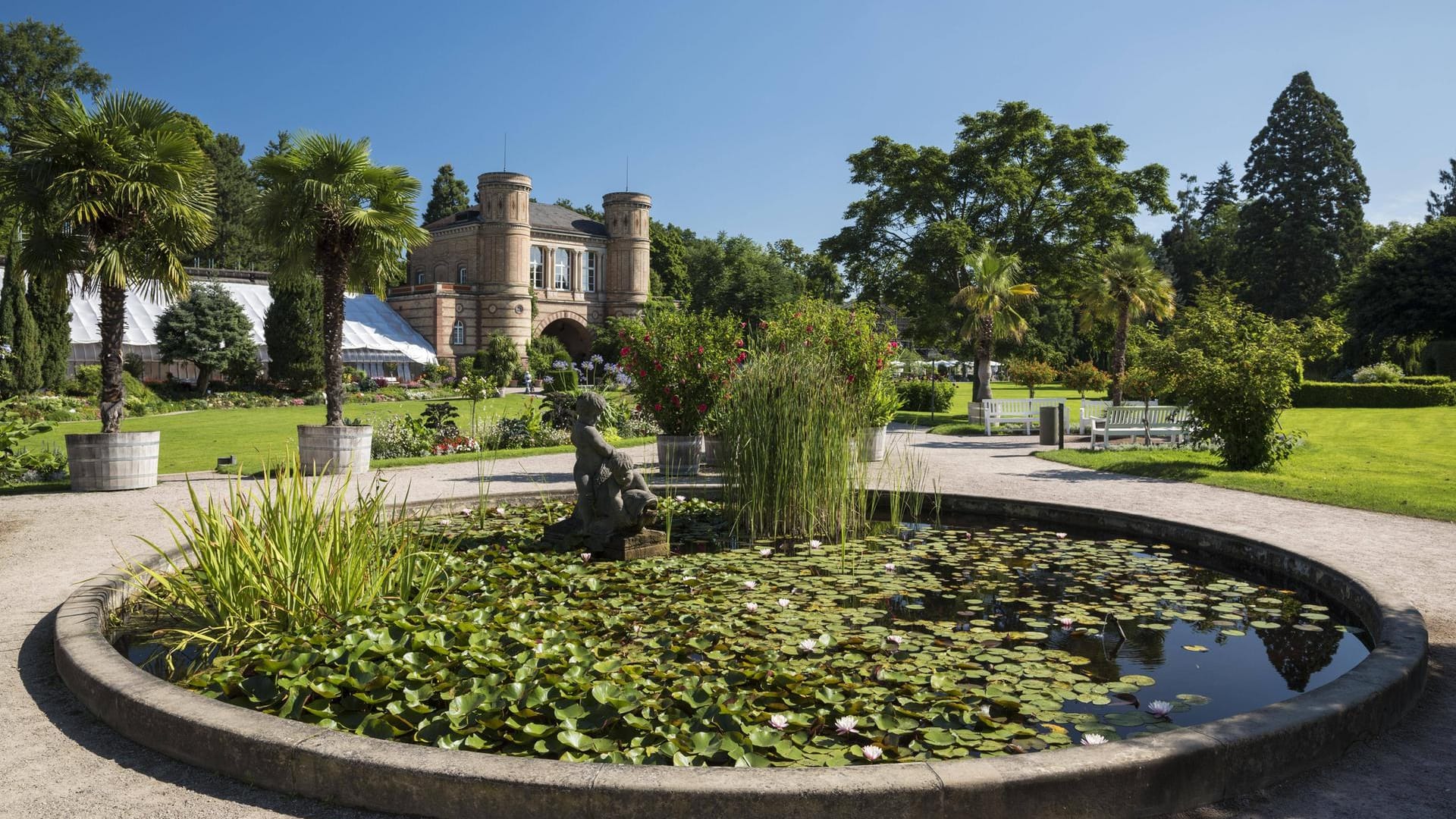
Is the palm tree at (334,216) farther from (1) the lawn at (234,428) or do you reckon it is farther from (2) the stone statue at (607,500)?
(2) the stone statue at (607,500)

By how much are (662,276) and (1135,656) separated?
66.1 m

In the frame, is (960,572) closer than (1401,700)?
No

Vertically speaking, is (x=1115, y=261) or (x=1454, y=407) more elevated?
(x=1115, y=261)

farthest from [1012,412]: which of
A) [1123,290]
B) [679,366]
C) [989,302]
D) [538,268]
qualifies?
[538,268]

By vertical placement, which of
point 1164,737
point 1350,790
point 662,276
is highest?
point 662,276

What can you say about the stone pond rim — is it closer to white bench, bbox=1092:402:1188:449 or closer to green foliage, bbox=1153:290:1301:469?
green foliage, bbox=1153:290:1301:469

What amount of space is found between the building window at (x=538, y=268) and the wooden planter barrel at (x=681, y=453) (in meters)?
44.6

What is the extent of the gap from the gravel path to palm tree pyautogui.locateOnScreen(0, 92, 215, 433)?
2.33 meters

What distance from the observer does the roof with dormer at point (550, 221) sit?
53.2 m

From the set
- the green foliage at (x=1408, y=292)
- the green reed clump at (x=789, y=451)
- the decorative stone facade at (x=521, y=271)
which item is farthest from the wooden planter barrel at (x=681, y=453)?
the decorative stone facade at (x=521, y=271)

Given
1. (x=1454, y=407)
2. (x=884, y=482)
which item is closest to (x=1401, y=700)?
(x=884, y=482)

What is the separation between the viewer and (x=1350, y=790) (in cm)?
286

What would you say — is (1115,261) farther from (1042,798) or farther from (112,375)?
(1042,798)

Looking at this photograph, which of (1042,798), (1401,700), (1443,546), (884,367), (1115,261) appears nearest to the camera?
(1042,798)
